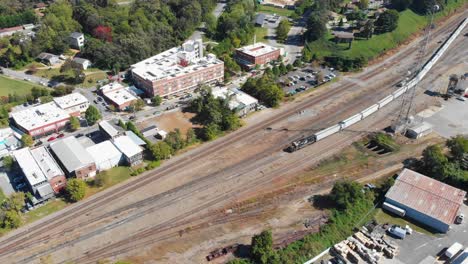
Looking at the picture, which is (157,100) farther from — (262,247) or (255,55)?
(262,247)

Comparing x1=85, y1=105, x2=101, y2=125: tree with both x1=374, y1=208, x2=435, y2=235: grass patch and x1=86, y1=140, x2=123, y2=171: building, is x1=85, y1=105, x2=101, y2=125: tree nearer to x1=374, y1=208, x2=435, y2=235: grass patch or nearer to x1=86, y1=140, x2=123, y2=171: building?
x1=86, y1=140, x2=123, y2=171: building

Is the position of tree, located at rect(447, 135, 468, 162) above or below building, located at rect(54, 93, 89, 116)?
above

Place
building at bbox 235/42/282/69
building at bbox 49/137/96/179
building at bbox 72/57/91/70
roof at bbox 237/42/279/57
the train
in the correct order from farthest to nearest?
roof at bbox 237/42/279/57
building at bbox 235/42/282/69
building at bbox 72/57/91/70
the train
building at bbox 49/137/96/179

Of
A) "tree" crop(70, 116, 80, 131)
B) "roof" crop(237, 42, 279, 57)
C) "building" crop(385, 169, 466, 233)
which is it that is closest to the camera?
"building" crop(385, 169, 466, 233)

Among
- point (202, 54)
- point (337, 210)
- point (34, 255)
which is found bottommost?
point (34, 255)

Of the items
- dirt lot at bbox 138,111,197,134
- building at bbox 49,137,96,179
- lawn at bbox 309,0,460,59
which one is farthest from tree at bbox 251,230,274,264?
lawn at bbox 309,0,460,59

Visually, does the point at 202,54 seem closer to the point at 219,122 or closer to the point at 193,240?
the point at 219,122

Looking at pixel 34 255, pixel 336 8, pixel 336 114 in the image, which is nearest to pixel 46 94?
pixel 34 255
